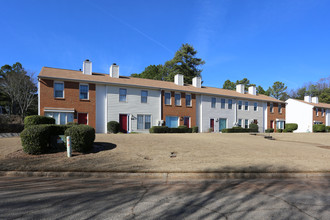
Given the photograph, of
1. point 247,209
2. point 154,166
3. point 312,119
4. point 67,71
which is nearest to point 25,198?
point 154,166

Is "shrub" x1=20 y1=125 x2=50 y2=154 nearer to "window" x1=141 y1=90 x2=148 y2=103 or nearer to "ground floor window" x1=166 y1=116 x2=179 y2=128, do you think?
"window" x1=141 y1=90 x2=148 y2=103

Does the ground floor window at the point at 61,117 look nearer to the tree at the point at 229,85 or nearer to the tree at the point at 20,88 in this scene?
the tree at the point at 20,88

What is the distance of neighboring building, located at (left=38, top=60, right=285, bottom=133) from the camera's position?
64.2 feet

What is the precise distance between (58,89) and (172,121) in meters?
13.2

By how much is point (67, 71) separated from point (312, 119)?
43.5 m

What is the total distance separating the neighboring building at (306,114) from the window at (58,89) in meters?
41.8

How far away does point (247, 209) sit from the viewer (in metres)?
3.87

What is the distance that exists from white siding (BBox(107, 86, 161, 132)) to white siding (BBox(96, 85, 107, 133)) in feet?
1.73

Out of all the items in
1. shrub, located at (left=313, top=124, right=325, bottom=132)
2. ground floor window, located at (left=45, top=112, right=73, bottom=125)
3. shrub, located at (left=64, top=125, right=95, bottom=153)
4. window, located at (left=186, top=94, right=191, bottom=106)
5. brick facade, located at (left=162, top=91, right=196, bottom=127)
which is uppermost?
window, located at (left=186, top=94, right=191, bottom=106)

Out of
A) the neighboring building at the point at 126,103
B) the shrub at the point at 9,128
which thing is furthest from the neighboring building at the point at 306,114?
the shrub at the point at 9,128

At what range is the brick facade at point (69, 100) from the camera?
19.0m

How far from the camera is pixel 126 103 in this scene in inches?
884

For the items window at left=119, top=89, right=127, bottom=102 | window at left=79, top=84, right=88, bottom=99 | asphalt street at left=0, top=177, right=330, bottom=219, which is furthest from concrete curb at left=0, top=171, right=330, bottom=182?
window at left=119, top=89, right=127, bottom=102

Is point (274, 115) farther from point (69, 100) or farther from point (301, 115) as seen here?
point (69, 100)
